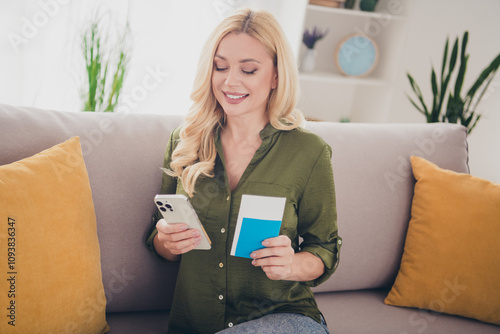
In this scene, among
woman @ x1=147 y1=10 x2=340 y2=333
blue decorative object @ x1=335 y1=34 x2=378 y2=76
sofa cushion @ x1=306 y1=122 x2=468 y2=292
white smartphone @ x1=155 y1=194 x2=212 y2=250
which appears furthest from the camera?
blue decorative object @ x1=335 y1=34 x2=378 y2=76

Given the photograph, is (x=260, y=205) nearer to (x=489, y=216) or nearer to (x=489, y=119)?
(x=489, y=216)

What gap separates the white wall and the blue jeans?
249 centimetres

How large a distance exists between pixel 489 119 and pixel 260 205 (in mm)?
2846

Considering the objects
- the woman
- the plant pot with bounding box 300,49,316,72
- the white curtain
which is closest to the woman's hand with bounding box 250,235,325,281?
the woman

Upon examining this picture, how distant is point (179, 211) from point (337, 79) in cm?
233

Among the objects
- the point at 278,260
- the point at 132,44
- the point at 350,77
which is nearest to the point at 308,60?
the point at 350,77

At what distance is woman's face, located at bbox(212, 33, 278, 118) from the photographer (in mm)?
1211

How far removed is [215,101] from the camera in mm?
1348

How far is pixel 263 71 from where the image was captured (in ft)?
4.03

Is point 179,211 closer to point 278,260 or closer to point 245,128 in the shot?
point 278,260

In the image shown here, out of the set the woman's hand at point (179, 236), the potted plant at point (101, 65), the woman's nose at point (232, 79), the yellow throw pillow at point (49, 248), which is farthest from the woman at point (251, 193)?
the potted plant at point (101, 65)

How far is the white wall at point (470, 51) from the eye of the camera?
321 centimetres

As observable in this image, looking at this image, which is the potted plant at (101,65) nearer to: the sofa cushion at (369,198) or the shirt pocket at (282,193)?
the sofa cushion at (369,198)

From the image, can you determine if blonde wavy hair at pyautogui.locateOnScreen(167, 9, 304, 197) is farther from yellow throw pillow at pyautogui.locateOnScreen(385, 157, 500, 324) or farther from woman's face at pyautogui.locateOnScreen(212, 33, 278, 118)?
yellow throw pillow at pyautogui.locateOnScreen(385, 157, 500, 324)
